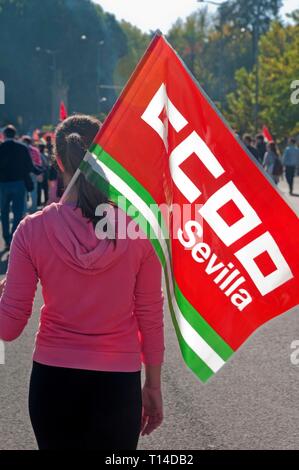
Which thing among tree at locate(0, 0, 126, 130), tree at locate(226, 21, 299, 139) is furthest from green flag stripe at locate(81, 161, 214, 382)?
tree at locate(0, 0, 126, 130)

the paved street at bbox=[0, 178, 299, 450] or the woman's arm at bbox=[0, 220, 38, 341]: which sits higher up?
the woman's arm at bbox=[0, 220, 38, 341]

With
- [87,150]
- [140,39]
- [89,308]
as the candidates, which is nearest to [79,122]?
[87,150]

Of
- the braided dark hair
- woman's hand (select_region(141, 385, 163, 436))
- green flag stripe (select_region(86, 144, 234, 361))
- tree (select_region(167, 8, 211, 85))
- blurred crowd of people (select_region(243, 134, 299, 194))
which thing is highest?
tree (select_region(167, 8, 211, 85))

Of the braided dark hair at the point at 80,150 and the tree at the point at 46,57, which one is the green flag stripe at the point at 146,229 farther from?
the tree at the point at 46,57

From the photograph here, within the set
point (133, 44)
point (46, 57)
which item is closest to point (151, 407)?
point (46, 57)

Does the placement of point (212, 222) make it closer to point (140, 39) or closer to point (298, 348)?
→ point (298, 348)

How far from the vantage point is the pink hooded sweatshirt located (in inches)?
128

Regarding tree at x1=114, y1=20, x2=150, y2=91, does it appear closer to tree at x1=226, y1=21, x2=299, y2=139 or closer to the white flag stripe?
tree at x1=226, y1=21, x2=299, y2=139

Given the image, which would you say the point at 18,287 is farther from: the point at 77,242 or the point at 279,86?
the point at 279,86

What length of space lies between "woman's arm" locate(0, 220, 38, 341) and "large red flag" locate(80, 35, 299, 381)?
0.31m

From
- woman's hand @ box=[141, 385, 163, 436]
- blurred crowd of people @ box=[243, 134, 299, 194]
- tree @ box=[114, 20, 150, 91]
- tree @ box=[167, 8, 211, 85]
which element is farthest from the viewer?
tree @ box=[114, 20, 150, 91]

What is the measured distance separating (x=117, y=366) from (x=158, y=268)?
0.34 meters

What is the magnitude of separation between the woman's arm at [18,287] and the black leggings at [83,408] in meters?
0.19
